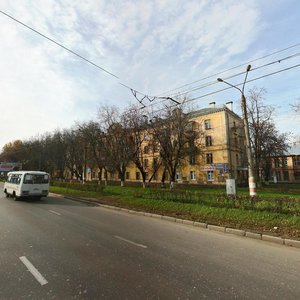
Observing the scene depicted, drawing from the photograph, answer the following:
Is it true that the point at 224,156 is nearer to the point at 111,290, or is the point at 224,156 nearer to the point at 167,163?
the point at 167,163

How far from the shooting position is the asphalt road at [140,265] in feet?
14.5

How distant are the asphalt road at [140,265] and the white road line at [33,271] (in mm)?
19

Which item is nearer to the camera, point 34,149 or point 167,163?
point 167,163

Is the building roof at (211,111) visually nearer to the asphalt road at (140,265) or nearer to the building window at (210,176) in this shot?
the building window at (210,176)

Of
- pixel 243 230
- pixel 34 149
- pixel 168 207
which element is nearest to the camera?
pixel 243 230

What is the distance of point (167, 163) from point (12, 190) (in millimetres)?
19888

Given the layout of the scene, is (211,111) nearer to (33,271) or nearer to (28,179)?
(28,179)

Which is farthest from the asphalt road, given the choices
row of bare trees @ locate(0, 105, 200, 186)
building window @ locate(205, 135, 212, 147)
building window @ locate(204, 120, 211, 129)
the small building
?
the small building

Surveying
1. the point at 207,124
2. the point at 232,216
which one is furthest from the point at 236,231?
the point at 207,124

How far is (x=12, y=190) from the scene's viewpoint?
21.5 meters

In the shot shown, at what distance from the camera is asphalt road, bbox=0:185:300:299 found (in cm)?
441

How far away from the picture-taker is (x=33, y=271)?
5254 millimetres

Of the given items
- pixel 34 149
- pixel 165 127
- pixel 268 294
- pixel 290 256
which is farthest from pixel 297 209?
pixel 34 149

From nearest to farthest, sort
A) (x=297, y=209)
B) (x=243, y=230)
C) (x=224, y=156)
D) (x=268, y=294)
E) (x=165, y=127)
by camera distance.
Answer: (x=268, y=294) < (x=243, y=230) < (x=297, y=209) < (x=165, y=127) < (x=224, y=156)
